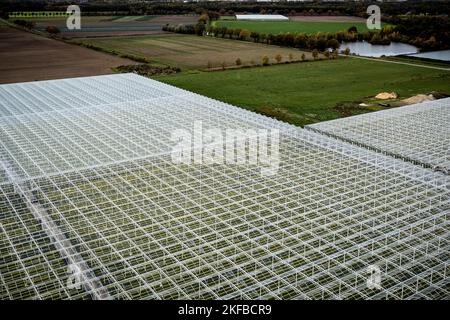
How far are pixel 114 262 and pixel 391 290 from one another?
35.6 ft

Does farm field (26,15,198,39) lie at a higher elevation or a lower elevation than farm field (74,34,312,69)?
higher

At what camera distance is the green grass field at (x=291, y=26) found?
5044 inches

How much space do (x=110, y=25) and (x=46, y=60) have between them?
63669 mm

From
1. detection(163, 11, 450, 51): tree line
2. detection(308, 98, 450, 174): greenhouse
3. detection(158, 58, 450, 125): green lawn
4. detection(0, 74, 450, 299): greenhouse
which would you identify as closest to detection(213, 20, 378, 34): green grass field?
detection(163, 11, 450, 51): tree line

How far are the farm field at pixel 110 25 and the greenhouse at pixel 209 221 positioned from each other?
93113 mm

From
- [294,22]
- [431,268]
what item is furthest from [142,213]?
[294,22]

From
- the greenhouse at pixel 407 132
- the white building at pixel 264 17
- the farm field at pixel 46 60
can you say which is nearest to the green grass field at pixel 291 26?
the white building at pixel 264 17

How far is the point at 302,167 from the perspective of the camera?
90.7ft

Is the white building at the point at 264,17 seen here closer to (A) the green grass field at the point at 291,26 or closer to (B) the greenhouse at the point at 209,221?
(A) the green grass field at the point at 291,26

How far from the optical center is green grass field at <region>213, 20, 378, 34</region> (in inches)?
5044

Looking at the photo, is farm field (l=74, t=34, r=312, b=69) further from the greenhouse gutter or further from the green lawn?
the greenhouse gutter

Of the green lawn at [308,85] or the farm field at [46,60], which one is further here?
the farm field at [46,60]

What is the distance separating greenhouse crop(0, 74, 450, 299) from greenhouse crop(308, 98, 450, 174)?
1938 millimetres

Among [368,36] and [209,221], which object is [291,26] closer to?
[368,36]
